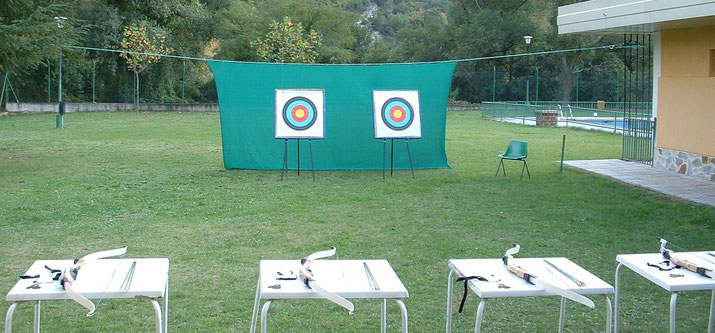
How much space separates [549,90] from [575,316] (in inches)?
1160

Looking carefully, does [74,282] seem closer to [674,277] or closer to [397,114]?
[674,277]

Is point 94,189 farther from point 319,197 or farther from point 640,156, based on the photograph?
point 640,156

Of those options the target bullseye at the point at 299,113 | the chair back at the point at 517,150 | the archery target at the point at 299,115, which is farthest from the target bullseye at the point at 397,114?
the chair back at the point at 517,150

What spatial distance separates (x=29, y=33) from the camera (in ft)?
40.6

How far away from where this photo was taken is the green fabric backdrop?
474 inches

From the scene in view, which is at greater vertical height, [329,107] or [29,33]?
[29,33]

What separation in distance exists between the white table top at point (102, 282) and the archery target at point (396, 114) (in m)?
8.29

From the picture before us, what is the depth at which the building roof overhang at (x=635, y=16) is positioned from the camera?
906 centimetres

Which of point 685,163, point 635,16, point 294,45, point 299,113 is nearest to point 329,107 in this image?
point 299,113

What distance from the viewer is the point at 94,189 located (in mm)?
9953

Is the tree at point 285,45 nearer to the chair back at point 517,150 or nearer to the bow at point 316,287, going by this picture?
the chair back at point 517,150

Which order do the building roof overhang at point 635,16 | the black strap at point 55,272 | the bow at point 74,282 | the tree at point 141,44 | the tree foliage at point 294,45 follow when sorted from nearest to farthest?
the bow at point 74,282
the black strap at point 55,272
the building roof overhang at point 635,16
the tree at point 141,44
the tree foliage at point 294,45

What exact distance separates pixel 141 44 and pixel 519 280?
27.3 m

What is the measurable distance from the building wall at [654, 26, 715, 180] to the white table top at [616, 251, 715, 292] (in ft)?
23.9
